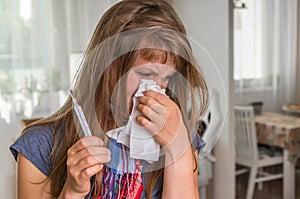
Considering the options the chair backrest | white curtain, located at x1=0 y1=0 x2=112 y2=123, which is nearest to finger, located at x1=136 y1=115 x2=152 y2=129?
white curtain, located at x1=0 y1=0 x2=112 y2=123

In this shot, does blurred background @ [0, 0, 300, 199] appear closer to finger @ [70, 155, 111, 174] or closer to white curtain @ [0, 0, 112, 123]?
white curtain @ [0, 0, 112, 123]

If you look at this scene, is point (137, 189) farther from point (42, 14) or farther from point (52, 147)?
point (42, 14)

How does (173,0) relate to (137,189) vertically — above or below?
above

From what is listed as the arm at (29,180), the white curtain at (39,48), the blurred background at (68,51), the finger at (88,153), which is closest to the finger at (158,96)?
the finger at (88,153)

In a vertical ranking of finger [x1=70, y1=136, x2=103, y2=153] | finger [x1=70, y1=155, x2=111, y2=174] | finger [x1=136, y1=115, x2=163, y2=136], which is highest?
finger [x1=136, y1=115, x2=163, y2=136]

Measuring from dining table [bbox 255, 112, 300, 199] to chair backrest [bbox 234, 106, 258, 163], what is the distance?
0.12m

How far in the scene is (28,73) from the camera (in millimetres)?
2359

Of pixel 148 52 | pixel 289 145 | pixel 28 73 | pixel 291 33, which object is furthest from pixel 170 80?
pixel 291 33

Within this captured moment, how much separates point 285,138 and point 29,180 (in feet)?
6.83

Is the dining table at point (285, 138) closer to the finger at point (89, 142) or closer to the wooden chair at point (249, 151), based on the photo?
the wooden chair at point (249, 151)

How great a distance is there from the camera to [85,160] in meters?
0.52

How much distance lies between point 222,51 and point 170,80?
169 centimetres

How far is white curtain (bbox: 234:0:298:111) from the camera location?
272cm

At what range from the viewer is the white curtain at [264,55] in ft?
8.93
